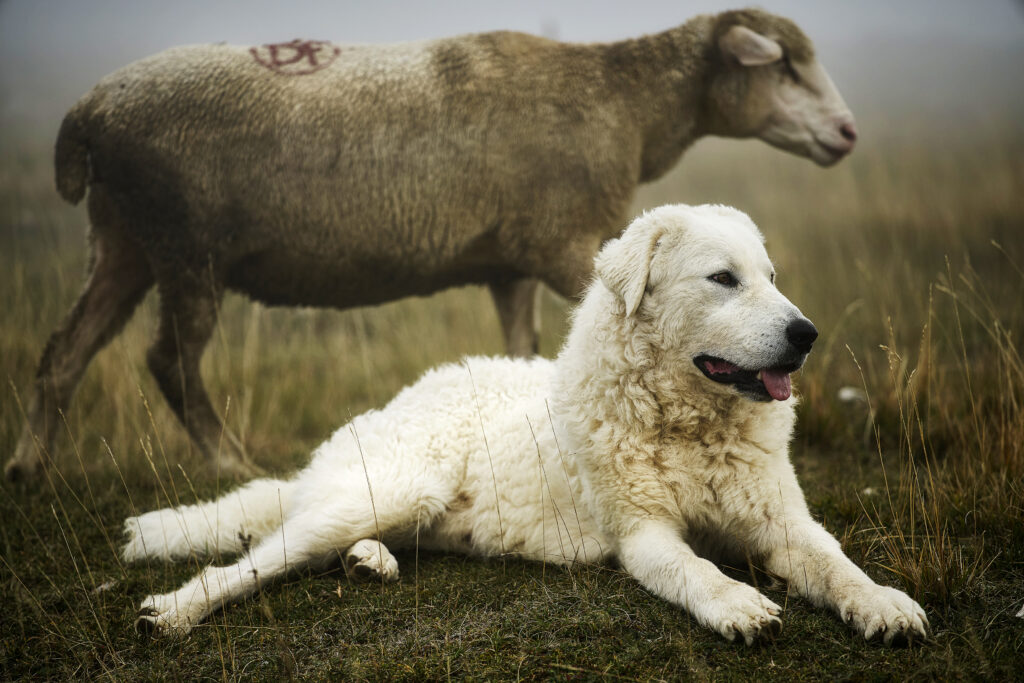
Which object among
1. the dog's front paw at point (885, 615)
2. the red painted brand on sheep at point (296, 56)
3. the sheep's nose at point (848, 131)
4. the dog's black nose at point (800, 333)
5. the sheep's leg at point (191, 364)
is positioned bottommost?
the sheep's leg at point (191, 364)

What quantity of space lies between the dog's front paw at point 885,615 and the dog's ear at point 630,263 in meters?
1.18

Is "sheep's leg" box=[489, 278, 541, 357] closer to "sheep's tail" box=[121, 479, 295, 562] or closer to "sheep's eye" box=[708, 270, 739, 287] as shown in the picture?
"sheep's tail" box=[121, 479, 295, 562]

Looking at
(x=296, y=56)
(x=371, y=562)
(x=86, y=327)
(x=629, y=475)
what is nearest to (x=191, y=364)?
(x=86, y=327)

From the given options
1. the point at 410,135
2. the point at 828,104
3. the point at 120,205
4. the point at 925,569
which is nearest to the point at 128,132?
the point at 120,205

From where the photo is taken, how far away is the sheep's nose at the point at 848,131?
18.3ft

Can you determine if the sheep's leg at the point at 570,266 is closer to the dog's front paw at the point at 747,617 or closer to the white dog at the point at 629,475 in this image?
the white dog at the point at 629,475

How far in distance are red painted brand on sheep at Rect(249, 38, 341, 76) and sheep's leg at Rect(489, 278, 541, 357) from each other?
5.98 feet

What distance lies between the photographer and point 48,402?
5332mm

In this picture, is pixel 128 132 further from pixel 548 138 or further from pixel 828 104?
pixel 828 104

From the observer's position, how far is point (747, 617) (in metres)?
2.47

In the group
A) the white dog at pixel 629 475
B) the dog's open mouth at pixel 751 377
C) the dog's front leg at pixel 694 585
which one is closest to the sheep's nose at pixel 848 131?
the white dog at pixel 629 475

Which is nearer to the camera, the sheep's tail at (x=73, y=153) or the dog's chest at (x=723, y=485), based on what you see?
the dog's chest at (x=723, y=485)

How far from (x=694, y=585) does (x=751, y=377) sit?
0.72 meters

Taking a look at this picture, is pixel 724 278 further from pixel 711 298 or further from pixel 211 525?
pixel 211 525
